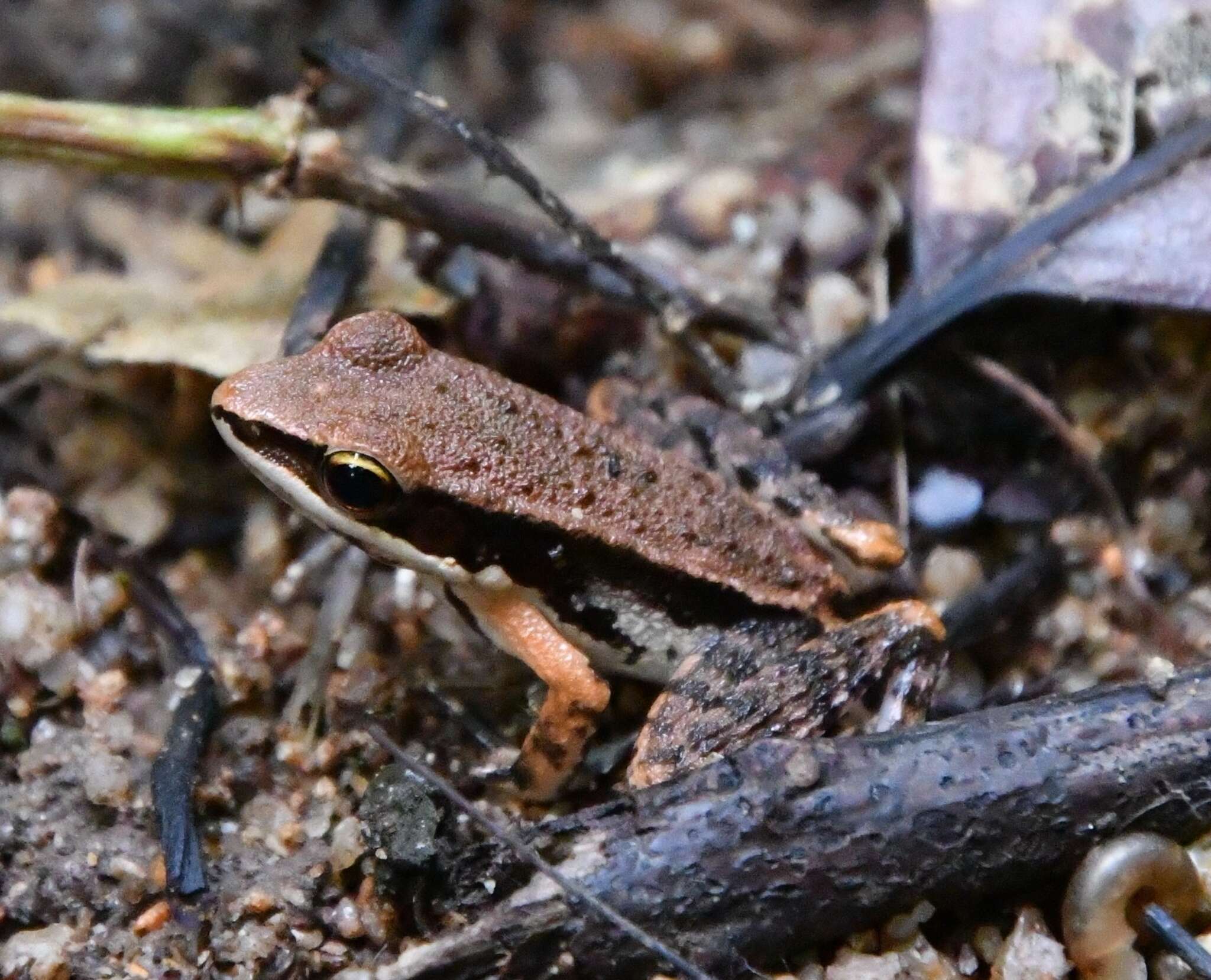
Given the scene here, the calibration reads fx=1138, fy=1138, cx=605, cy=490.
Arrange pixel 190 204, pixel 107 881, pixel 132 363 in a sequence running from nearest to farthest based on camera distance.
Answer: pixel 107 881 → pixel 132 363 → pixel 190 204

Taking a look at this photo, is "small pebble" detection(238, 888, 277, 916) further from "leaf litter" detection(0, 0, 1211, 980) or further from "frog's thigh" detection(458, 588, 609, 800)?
"frog's thigh" detection(458, 588, 609, 800)

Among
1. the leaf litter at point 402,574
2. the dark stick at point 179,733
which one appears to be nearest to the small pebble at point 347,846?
the leaf litter at point 402,574

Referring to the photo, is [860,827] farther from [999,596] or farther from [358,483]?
[358,483]

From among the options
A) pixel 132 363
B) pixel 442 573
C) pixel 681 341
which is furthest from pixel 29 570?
pixel 681 341

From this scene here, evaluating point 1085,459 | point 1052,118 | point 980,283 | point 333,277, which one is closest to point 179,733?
point 333,277

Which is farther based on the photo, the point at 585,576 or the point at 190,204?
the point at 190,204

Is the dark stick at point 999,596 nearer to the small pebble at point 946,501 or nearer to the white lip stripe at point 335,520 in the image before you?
the small pebble at point 946,501

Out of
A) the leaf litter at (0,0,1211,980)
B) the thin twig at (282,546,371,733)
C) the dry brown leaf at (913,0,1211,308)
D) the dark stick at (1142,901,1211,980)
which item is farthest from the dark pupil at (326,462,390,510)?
the dark stick at (1142,901,1211,980)

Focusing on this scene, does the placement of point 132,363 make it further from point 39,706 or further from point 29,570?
point 39,706
